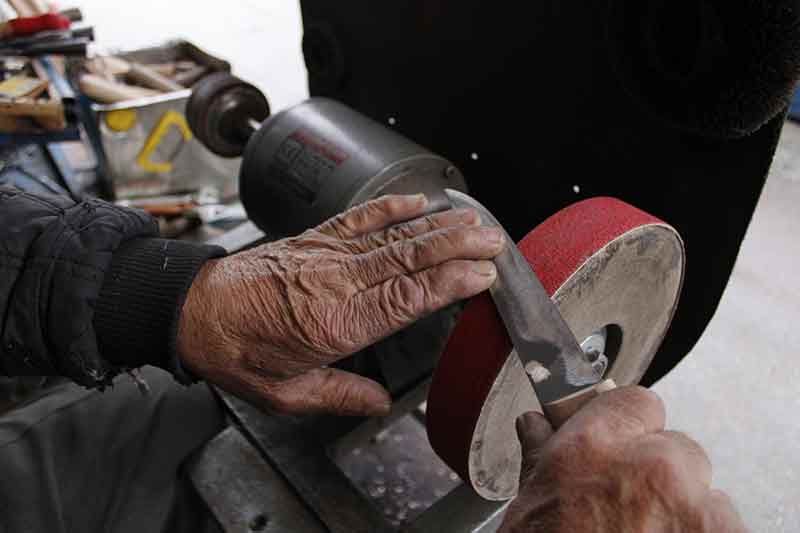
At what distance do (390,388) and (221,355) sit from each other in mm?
371

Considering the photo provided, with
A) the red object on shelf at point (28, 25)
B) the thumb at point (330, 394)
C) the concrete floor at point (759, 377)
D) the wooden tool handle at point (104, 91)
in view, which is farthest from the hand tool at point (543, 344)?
the red object on shelf at point (28, 25)

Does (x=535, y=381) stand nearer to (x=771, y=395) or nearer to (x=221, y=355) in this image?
(x=221, y=355)

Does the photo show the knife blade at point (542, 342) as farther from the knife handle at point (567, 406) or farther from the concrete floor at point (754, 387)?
the concrete floor at point (754, 387)

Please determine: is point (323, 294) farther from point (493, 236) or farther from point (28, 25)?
point (28, 25)

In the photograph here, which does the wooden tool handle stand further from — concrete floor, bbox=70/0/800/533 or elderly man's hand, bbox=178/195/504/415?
concrete floor, bbox=70/0/800/533

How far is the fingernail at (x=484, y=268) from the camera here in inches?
28.2

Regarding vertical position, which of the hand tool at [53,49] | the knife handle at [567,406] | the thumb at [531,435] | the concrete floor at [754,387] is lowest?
the concrete floor at [754,387]

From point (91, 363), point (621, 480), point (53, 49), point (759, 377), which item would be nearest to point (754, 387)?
point (759, 377)

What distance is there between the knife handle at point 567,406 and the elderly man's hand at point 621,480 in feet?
0.20

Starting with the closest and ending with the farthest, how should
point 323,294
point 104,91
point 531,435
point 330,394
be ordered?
point 531,435, point 323,294, point 330,394, point 104,91

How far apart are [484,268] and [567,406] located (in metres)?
0.17

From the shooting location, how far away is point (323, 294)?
761mm

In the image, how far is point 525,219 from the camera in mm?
1140

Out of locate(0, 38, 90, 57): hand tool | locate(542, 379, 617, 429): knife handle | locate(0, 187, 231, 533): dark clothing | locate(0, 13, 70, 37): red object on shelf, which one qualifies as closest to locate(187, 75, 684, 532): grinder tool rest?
locate(542, 379, 617, 429): knife handle
